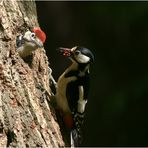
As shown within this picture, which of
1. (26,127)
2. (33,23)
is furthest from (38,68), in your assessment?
(26,127)

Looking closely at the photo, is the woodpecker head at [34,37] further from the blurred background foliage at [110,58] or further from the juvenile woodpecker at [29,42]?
the blurred background foliage at [110,58]

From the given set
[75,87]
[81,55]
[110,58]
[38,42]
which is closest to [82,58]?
[81,55]

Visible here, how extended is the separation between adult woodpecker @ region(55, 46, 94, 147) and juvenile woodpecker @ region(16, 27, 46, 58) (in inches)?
21.7

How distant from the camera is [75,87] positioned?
20.0 feet

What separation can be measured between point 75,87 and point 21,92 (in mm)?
1072

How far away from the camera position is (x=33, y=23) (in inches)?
224

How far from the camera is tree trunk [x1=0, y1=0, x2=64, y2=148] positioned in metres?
4.88

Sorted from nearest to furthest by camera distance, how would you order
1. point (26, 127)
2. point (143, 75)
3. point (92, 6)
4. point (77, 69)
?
point (26, 127) < point (77, 69) < point (143, 75) < point (92, 6)

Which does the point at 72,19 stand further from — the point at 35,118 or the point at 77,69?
the point at 35,118

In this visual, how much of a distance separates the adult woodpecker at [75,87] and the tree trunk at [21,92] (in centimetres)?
37

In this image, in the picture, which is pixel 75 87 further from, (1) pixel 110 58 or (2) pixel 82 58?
(1) pixel 110 58

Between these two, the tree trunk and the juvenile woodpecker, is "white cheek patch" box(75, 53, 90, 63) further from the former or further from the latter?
the juvenile woodpecker

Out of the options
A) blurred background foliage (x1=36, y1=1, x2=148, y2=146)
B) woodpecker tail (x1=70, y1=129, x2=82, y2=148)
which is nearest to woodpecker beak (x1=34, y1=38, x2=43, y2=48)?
woodpecker tail (x1=70, y1=129, x2=82, y2=148)

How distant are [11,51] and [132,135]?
6078 millimetres
